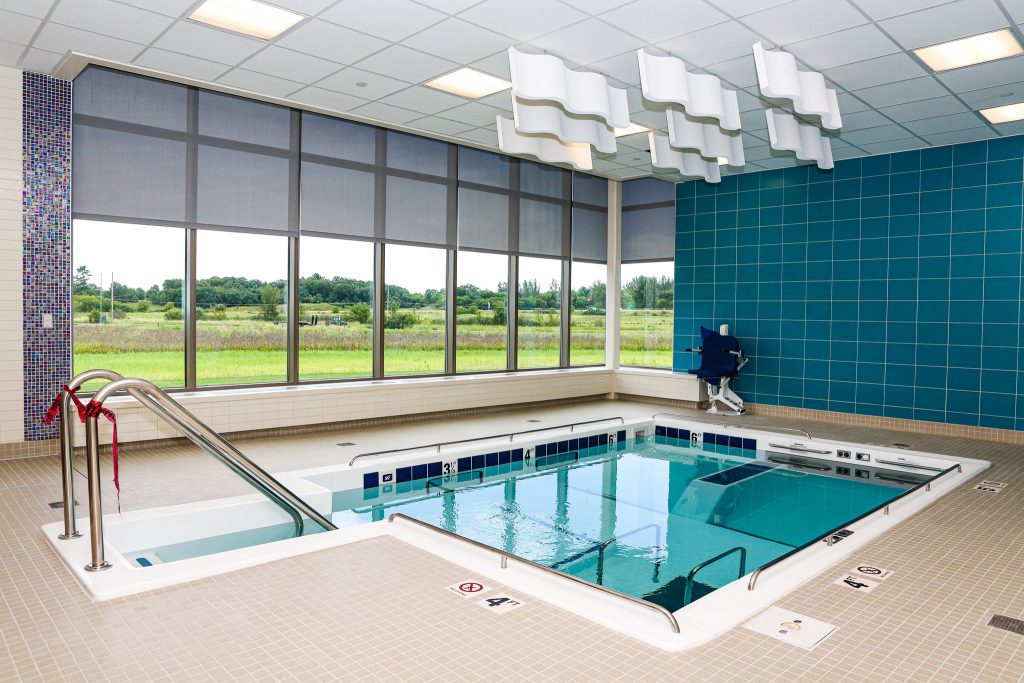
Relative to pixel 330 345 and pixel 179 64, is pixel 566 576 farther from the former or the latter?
pixel 330 345

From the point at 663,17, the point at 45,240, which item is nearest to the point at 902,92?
the point at 663,17

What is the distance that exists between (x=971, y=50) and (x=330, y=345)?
20.0 ft

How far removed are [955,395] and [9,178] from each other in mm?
8931

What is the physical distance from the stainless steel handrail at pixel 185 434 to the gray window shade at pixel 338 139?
4.09m

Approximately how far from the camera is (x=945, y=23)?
4266 millimetres

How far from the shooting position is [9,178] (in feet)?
16.9

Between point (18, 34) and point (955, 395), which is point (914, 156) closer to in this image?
point (955, 395)

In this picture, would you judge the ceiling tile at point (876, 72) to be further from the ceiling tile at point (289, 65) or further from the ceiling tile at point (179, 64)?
the ceiling tile at point (179, 64)

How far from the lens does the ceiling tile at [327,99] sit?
19.3 ft

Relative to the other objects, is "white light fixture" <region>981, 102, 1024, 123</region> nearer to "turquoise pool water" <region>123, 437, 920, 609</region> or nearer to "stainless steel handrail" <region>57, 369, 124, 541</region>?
"turquoise pool water" <region>123, 437, 920, 609</region>

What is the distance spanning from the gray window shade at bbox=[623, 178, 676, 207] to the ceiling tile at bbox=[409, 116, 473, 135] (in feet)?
11.7

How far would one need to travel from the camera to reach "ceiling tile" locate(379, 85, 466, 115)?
584cm

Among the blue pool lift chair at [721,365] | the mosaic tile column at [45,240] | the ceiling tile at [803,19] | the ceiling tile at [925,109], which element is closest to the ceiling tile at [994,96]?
the ceiling tile at [925,109]

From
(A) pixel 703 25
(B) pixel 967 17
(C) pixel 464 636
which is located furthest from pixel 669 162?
(C) pixel 464 636
